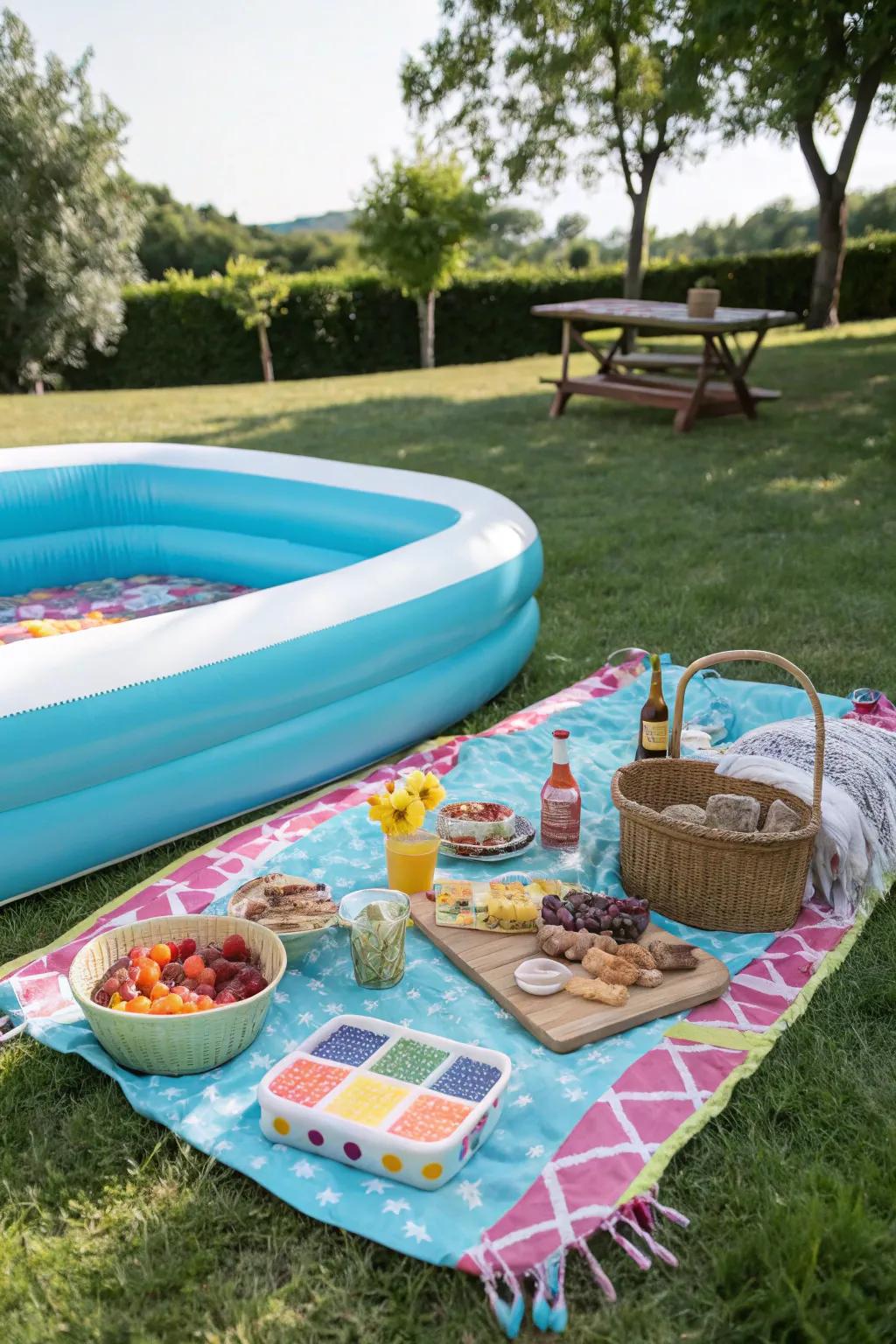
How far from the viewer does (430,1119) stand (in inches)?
68.5

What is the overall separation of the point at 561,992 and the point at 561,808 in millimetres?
641

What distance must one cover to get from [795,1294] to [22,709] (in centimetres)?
183

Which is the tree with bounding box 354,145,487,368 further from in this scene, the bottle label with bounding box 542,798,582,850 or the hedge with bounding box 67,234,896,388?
the bottle label with bounding box 542,798,582,850

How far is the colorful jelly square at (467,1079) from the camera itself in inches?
71.0

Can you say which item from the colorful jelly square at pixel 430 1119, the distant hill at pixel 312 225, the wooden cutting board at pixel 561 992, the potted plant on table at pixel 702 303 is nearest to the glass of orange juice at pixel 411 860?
the wooden cutting board at pixel 561 992

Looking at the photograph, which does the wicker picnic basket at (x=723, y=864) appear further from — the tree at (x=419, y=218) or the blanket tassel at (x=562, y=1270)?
the tree at (x=419, y=218)

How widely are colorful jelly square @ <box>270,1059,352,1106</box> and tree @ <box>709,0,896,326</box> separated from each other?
739cm

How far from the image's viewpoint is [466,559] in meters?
3.48

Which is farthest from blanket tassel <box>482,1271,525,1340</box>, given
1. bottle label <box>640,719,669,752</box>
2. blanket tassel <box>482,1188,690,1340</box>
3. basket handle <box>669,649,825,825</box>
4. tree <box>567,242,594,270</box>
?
tree <box>567,242,594,270</box>

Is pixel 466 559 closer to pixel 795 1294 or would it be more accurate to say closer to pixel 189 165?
pixel 795 1294

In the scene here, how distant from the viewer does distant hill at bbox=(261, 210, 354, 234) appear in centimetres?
4194

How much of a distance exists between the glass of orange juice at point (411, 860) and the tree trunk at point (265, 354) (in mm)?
14724

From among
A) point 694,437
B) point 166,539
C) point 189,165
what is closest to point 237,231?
point 189,165

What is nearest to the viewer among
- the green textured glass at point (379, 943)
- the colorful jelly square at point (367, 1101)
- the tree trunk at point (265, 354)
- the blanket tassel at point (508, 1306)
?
the blanket tassel at point (508, 1306)
